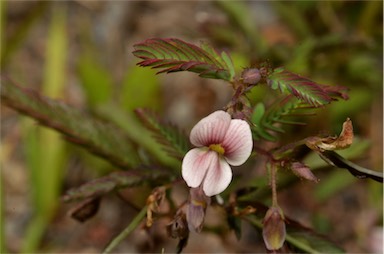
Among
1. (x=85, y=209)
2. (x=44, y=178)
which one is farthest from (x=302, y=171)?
(x=44, y=178)

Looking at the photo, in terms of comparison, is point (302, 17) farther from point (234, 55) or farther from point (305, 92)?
point (305, 92)

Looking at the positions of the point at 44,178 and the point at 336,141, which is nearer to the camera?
the point at 336,141

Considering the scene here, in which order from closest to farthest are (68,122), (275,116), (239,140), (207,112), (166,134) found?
(239,140)
(275,116)
(166,134)
(68,122)
(207,112)

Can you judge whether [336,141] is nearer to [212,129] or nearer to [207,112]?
[212,129]

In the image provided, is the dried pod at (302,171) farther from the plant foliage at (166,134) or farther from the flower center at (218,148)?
the plant foliage at (166,134)

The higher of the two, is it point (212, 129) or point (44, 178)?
point (212, 129)

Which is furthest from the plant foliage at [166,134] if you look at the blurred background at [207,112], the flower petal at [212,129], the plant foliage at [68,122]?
the blurred background at [207,112]

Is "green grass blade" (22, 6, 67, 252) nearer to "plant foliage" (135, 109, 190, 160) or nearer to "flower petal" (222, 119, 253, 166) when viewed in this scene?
"plant foliage" (135, 109, 190, 160)
